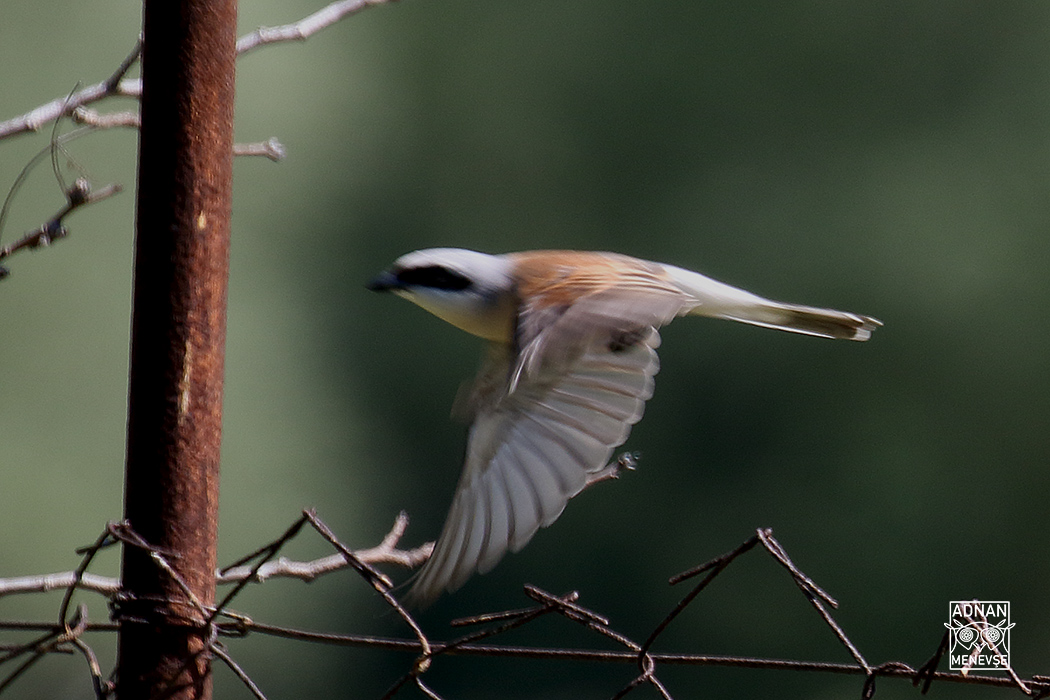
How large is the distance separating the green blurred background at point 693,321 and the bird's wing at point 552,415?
222 centimetres

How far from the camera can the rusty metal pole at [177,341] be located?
720 millimetres

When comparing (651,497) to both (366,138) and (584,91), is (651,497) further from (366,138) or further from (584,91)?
(366,138)

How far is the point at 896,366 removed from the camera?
3598mm

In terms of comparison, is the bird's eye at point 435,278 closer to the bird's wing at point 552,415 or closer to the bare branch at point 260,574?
the bird's wing at point 552,415

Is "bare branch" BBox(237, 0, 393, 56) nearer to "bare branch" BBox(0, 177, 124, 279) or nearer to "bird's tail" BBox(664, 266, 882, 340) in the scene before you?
"bare branch" BBox(0, 177, 124, 279)

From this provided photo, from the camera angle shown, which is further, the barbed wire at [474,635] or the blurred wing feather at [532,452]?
the blurred wing feather at [532,452]

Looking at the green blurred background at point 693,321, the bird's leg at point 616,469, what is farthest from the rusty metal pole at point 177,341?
the green blurred background at point 693,321

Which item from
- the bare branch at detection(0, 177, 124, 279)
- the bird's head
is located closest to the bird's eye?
the bird's head

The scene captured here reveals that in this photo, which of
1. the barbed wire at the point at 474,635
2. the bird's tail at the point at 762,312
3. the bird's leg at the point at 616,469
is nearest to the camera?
the barbed wire at the point at 474,635

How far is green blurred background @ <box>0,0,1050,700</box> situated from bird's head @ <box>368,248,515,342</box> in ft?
6.53

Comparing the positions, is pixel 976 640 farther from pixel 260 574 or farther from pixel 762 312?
pixel 762 312

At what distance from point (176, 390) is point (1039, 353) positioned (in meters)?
3.34

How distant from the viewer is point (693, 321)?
3398 mm

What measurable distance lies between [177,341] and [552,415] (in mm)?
421
